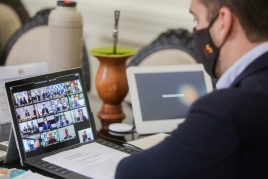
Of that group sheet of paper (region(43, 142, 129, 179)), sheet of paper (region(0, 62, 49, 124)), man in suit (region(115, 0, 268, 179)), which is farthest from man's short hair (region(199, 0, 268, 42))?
sheet of paper (region(0, 62, 49, 124))

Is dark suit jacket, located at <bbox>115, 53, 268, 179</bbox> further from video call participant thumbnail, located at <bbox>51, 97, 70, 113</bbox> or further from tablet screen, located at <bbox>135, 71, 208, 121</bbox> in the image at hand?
tablet screen, located at <bbox>135, 71, 208, 121</bbox>

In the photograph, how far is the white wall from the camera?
8.00 ft

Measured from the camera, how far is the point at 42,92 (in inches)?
60.4

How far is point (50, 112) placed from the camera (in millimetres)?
1537

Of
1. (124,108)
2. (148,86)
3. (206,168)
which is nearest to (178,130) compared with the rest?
(206,168)

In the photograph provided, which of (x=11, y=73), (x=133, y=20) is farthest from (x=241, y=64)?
(x=133, y=20)

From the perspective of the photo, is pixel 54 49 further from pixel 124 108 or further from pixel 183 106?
pixel 183 106

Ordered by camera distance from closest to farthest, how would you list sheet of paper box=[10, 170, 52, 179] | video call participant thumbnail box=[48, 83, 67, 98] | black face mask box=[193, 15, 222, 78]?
black face mask box=[193, 15, 222, 78], sheet of paper box=[10, 170, 52, 179], video call participant thumbnail box=[48, 83, 67, 98]

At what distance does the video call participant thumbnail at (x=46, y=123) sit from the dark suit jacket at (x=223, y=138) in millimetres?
516

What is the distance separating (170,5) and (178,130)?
1.52 meters

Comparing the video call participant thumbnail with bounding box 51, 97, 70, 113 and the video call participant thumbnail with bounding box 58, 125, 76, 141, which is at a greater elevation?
the video call participant thumbnail with bounding box 51, 97, 70, 113

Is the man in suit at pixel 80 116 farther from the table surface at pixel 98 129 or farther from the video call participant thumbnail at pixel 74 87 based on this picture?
the table surface at pixel 98 129

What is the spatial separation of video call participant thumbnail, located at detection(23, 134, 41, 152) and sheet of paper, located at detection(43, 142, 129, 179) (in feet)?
0.17

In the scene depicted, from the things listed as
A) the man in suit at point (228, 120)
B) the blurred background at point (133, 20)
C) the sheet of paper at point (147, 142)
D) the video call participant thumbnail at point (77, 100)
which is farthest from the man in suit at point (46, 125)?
the blurred background at point (133, 20)
